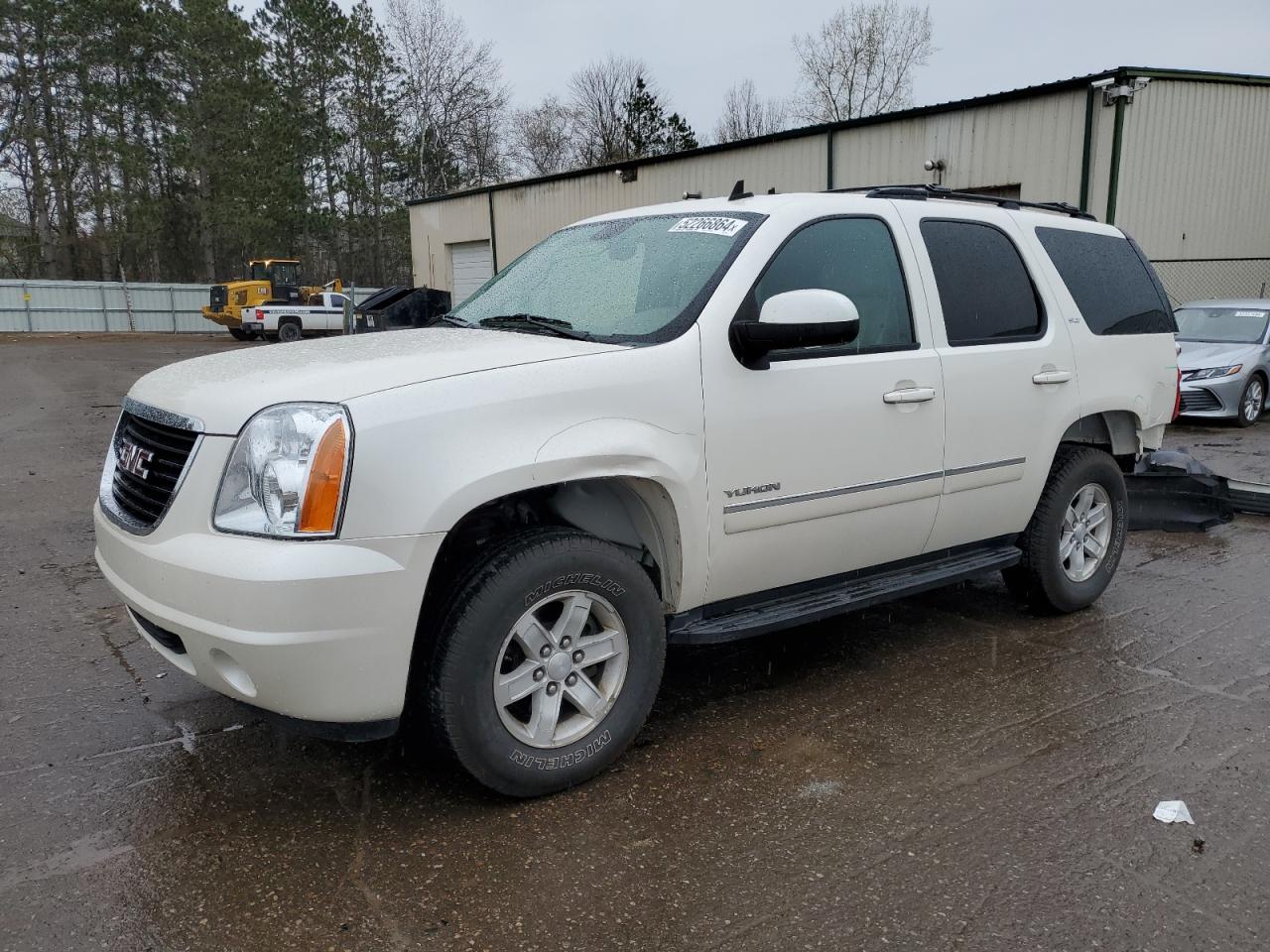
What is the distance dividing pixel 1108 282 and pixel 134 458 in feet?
14.7

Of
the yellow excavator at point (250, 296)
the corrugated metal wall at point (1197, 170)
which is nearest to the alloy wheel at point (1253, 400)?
the corrugated metal wall at point (1197, 170)

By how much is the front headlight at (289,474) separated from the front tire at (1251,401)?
12793 mm

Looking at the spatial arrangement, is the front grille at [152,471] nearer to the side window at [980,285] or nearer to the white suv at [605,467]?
the white suv at [605,467]

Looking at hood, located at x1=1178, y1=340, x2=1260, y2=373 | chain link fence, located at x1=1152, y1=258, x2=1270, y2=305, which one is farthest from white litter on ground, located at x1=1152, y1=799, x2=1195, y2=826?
chain link fence, located at x1=1152, y1=258, x2=1270, y2=305

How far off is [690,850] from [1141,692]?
224cm

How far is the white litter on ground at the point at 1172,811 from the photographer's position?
116 inches

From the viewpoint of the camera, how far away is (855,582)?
3.91 metres

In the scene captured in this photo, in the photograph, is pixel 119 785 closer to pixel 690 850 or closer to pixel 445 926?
pixel 445 926

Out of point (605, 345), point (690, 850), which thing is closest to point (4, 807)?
point (690, 850)

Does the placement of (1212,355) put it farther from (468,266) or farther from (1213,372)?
(468,266)

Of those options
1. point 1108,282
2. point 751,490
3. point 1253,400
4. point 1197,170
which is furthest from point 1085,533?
point 1197,170

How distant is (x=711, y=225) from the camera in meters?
3.72

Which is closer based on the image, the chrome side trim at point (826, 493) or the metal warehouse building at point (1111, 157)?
the chrome side trim at point (826, 493)

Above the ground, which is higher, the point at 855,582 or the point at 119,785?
the point at 855,582
